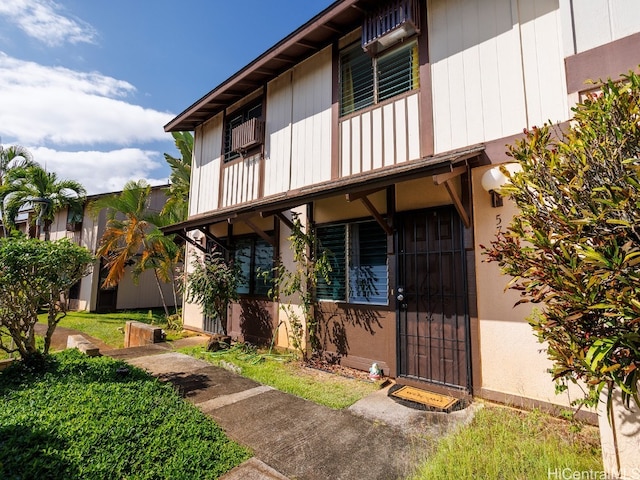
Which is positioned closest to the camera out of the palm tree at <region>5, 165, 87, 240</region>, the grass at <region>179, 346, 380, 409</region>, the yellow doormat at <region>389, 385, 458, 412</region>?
the yellow doormat at <region>389, 385, 458, 412</region>

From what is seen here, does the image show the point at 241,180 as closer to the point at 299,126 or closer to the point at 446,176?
the point at 299,126

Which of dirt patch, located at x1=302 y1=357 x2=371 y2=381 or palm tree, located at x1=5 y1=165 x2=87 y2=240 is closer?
dirt patch, located at x1=302 y1=357 x2=371 y2=381

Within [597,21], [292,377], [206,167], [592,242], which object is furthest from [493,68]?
[206,167]

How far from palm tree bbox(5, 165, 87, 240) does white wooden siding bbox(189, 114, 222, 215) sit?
30.0 ft

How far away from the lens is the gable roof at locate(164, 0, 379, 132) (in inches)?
245

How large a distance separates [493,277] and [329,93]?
499 centimetres

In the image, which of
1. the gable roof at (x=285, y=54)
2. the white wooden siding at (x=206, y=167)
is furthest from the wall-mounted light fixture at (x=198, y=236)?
the gable roof at (x=285, y=54)

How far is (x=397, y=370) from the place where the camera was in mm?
5195

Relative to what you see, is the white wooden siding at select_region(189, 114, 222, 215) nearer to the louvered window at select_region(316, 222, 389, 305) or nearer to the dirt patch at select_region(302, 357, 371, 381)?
the louvered window at select_region(316, 222, 389, 305)

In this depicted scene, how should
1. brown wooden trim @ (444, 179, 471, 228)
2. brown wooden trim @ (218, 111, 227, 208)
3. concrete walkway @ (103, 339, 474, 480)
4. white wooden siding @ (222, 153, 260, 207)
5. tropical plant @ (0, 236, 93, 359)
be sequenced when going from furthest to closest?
brown wooden trim @ (218, 111, 227, 208), white wooden siding @ (222, 153, 260, 207), tropical plant @ (0, 236, 93, 359), brown wooden trim @ (444, 179, 471, 228), concrete walkway @ (103, 339, 474, 480)

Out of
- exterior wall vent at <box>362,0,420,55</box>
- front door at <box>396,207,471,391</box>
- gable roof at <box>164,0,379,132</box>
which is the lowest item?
front door at <box>396,207,471,391</box>

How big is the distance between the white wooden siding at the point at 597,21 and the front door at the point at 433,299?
2.38 metres

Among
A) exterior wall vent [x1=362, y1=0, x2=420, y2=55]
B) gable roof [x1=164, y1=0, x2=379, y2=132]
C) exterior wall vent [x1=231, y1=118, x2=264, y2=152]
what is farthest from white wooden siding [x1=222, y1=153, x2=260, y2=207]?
exterior wall vent [x1=362, y1=0, x2=420, y2=55]

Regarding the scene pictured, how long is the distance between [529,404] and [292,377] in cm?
348
